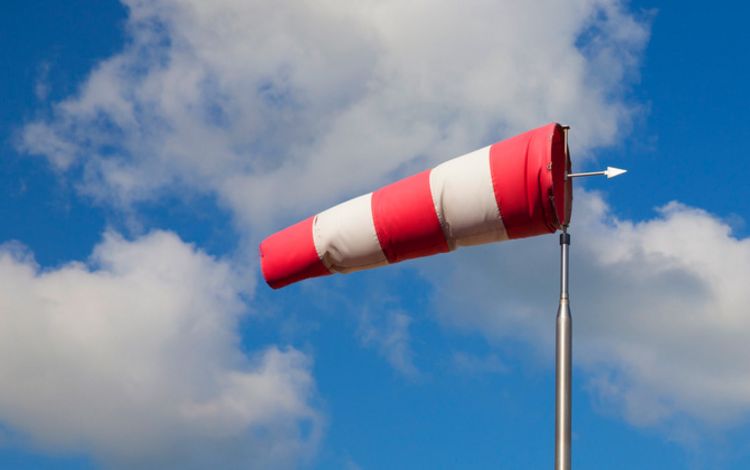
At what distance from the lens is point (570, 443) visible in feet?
44.0

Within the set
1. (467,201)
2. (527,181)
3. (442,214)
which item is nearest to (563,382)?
(527,181)

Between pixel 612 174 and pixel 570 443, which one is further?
pixel 612 174

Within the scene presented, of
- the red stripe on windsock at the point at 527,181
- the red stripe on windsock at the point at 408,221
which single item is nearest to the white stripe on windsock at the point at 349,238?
the red stripe on windsock at the point at 408,221

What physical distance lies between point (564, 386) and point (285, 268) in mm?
5152

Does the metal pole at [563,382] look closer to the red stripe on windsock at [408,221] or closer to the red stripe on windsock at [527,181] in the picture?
the red stripe on windsock at [527,181]

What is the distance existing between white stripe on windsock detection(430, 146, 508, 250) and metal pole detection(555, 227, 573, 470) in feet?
4.59

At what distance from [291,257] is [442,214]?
9.22 ft

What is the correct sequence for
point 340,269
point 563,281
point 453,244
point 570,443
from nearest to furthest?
point 570,443
point 563,281
point 453,244
point 340,269

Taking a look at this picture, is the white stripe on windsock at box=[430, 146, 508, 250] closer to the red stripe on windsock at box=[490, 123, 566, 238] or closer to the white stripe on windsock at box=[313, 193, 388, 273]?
the red stripe on windsock at box=[490, 123, 566, 238]

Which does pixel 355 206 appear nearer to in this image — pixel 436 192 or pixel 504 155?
pixel 436 192

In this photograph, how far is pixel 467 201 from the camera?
48.6 feet

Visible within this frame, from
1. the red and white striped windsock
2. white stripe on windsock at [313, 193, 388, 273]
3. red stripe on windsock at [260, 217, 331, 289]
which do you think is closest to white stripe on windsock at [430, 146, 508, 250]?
the red and white striped windsock

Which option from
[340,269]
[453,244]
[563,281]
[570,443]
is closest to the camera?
[570,443]

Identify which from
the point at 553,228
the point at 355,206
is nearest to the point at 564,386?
the point at 553,228
